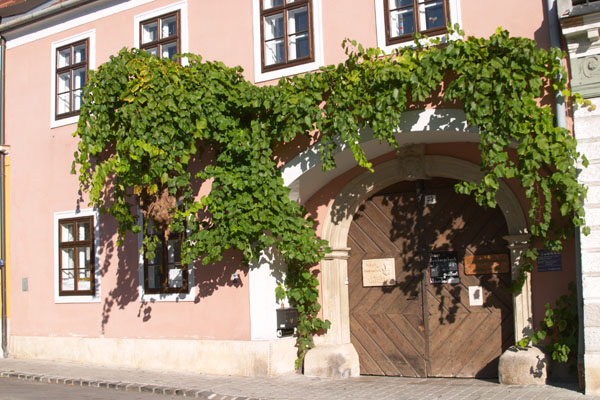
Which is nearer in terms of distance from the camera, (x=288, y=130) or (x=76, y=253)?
(x=288, y=130)

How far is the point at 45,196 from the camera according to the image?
12328 mm

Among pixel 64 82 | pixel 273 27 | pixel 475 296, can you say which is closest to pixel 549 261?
pixel 475 296

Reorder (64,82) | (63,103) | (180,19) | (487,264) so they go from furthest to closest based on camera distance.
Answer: (64,82) < (63,103) < (180,19) < (487,264)

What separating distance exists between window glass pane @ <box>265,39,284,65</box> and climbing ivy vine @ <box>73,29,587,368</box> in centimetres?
48

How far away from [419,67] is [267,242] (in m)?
2.87

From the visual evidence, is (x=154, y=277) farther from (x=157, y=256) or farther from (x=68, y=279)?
(x=68, y=279)

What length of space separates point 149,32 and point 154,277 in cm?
367

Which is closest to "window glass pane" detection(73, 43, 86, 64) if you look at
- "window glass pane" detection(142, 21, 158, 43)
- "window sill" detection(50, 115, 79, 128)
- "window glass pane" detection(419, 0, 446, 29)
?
"window sill" detection(50, 115, 79, 128)

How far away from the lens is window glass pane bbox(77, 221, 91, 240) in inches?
469

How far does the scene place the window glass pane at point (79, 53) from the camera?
40.3ft

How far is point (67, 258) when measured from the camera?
12172 millimetres

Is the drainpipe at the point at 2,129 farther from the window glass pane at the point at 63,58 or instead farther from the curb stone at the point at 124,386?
the curb stone at the point at 124,386

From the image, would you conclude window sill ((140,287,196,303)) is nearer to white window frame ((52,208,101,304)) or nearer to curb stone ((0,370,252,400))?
white window frame ((52,208,101,304))

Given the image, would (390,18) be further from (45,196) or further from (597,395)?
(45,196)
